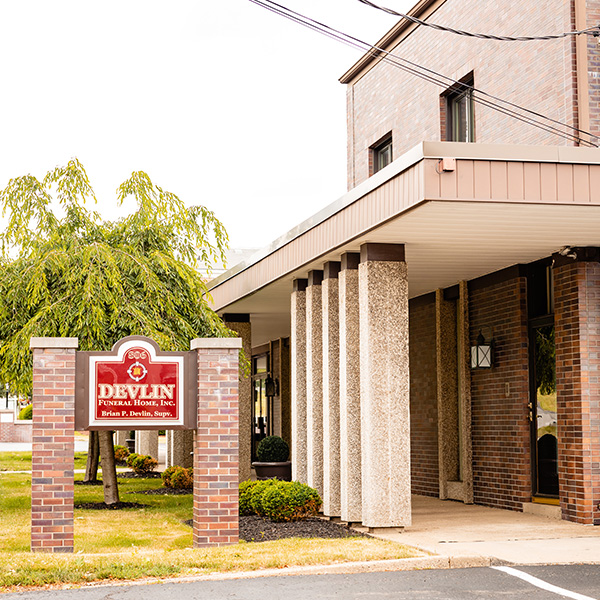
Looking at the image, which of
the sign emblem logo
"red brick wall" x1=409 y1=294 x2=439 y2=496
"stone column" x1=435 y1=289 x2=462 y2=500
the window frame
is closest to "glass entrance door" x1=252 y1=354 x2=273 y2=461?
the window frame

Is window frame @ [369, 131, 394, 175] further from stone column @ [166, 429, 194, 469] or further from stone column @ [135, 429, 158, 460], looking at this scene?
stone column @ [135, 429, 158, 460]

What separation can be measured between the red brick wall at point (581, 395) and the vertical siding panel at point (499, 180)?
297cm

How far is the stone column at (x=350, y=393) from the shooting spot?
39.1 ft

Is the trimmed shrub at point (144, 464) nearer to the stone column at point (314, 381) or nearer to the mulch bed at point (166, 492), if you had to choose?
the mulch bed at point (166, 492)

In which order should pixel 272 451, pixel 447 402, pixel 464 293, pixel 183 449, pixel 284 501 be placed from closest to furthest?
pixel 284 501 → pixel 464 293 → pixel 447 402 → pixel 272 451 → pixel 183 449

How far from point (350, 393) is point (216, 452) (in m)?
2.33

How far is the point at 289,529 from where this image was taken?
38.0 feet

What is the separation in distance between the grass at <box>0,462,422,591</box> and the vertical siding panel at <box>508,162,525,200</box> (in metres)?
3.63

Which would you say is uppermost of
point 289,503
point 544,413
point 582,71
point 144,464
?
point 582,71

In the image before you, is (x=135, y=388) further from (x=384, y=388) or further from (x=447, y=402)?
(x=447, y=402)

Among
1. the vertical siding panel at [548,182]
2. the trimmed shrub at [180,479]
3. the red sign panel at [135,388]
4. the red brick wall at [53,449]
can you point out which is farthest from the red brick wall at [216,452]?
the trimmed shrub at [180,479]

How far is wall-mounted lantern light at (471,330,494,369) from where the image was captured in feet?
46.5

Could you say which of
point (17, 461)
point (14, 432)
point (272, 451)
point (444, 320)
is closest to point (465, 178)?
point (444, 320)

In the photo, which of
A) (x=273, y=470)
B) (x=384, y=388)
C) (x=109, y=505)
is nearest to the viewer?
(x=384, y=388)
